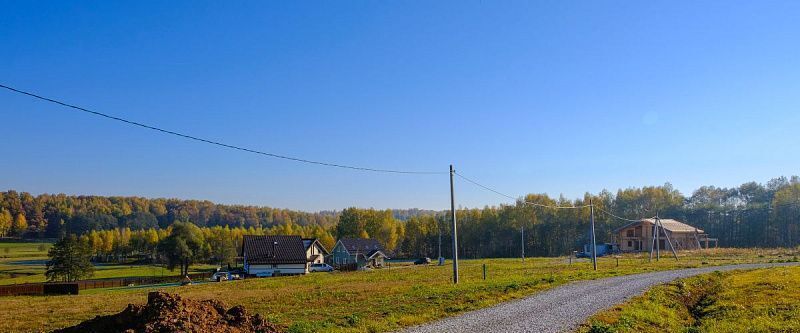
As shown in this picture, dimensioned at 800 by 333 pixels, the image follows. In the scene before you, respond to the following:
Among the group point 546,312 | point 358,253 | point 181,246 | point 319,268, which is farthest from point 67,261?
point 546,312

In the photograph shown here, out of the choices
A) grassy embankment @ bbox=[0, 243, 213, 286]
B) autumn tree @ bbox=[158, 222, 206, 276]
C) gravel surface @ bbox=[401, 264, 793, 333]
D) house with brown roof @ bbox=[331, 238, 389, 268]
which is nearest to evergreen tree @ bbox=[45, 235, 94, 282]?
grassy embankment @ bbox=[0, 243, 213, 286]

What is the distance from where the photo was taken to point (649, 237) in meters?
91.9

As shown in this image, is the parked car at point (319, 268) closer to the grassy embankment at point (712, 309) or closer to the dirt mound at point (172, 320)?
the grassy embankment at point (712, 309)

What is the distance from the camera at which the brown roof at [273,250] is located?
78.1m

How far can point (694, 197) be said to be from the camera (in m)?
141

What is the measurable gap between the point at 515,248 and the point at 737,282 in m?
95.7

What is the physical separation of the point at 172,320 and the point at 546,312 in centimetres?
1344

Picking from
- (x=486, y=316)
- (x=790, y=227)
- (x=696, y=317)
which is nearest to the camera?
(x=486, y=316)

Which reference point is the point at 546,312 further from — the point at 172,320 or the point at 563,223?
the point at 563,223

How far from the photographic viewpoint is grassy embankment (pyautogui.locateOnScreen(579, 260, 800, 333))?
17.9 metres

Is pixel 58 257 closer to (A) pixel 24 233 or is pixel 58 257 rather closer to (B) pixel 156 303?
(B) pixel 156 303

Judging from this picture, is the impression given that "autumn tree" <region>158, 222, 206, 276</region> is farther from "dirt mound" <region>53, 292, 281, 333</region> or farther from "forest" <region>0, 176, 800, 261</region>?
"dirt mound" <region>53, 292, 281, 333</region>

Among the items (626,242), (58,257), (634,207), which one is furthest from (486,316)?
(634,207)

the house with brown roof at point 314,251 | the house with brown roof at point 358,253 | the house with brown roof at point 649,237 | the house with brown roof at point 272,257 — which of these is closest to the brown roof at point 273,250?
the house with brown roof at point 272,257
